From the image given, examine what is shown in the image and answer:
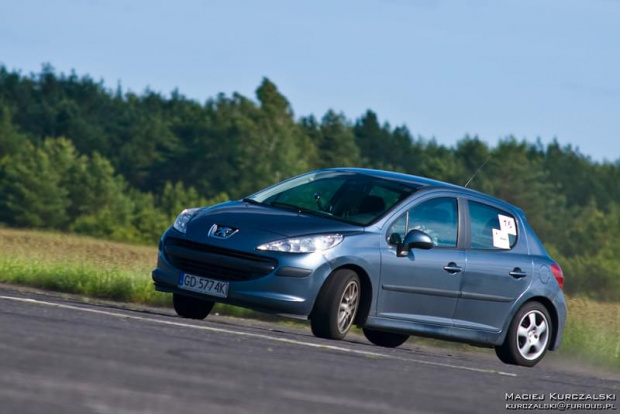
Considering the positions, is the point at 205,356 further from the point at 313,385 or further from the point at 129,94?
the point at 129,94

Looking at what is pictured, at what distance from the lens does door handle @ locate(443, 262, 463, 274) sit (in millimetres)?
12156

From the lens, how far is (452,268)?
12203mm

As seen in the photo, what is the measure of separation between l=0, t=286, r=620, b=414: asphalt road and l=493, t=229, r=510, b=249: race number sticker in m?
2.07

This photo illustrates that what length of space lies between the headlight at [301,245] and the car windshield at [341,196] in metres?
0.64

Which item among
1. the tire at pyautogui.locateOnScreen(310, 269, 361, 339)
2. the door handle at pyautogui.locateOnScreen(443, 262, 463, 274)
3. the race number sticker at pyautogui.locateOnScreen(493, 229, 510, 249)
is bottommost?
the tire at pyautogui.locateOnScreen(310, 269, 361, 339)

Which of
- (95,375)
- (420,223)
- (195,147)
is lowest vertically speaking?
(95,375)

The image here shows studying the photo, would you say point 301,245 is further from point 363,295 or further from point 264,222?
point 363,295

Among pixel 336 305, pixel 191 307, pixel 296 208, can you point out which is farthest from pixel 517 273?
pixel 191 307

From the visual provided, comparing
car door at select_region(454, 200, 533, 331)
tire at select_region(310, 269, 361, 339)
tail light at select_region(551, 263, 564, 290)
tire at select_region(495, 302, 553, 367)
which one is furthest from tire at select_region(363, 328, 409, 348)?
tire at select_region(310, 269, 361, 339)

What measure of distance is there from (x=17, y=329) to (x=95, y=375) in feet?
5.96

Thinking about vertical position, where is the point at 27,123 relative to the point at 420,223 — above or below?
above

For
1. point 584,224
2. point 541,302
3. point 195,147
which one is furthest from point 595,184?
point 541,302

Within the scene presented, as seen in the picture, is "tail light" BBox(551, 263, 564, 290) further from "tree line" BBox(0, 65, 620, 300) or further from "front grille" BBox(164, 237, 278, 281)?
"tree line" BBox(0, 65, 620, 300)

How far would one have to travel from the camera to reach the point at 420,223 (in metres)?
12.2
